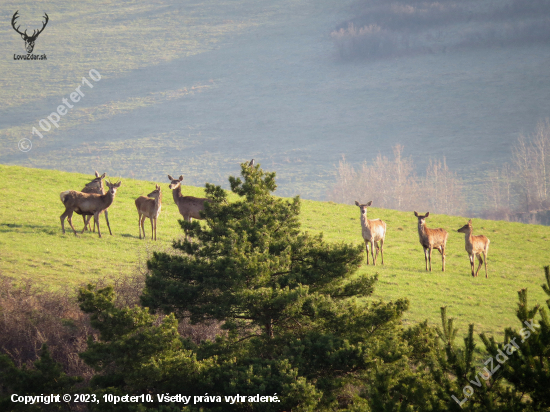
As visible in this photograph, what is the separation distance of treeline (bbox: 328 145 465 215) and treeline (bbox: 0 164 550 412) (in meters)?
98.4

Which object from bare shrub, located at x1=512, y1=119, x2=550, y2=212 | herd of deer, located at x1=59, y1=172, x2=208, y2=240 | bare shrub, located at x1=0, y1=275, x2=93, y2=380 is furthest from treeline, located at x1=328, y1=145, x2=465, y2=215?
bare shrub, located at x1=0, y1=275, x2=93, y2=380

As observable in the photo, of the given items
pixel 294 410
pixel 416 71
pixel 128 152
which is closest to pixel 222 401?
pixel 294 410

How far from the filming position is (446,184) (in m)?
114

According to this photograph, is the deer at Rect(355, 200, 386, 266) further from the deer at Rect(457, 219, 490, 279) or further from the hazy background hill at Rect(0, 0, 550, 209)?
the hazy background hill at Rect(0, 0, 550, 209)

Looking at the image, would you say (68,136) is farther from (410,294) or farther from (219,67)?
(410,294)

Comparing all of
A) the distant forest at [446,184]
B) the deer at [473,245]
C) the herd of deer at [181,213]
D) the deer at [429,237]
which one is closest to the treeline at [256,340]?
the herd of deer at [181,213]

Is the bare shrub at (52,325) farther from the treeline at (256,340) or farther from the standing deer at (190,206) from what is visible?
the standing deer at (190,206)

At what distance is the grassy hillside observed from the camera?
17969 millimetres

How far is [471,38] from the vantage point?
194 m

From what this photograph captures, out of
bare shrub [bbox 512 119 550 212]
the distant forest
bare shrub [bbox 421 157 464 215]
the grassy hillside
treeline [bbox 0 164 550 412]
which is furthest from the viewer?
bare shrub [bbox 421 157 464 215]

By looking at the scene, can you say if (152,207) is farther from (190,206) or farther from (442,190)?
(442,190)

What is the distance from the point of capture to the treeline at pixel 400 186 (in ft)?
368

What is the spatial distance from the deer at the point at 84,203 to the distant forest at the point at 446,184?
8893cm

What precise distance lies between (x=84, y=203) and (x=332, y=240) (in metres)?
10.5
